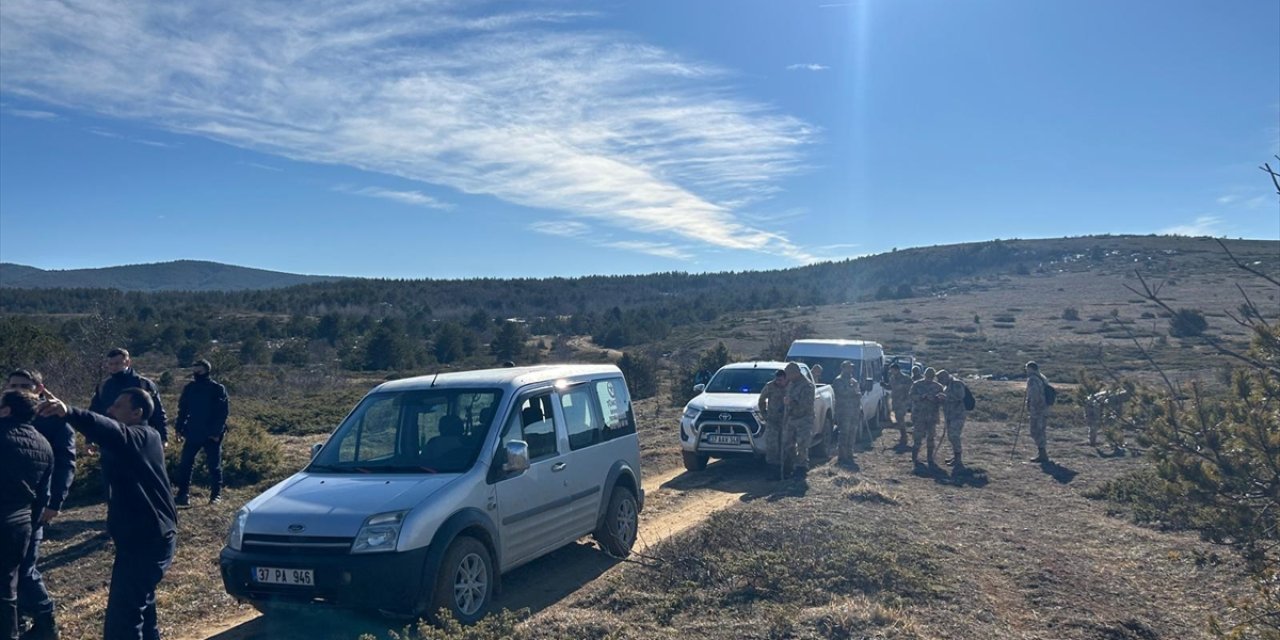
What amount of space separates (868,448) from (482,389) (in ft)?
38.8

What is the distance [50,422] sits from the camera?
6.66 metres

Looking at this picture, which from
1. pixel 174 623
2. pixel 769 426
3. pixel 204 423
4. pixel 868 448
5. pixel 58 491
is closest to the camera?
pixel 58 491

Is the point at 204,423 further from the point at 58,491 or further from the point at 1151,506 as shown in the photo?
the point at 1151,506

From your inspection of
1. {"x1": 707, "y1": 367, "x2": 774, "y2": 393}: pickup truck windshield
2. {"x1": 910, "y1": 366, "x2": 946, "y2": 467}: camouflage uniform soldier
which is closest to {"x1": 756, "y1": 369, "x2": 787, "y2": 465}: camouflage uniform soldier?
{"x1": 707, "y1": 367, "x2": 774, "y2": 393}: pickup truck windshield

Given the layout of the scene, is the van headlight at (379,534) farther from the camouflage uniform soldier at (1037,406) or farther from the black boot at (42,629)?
the camouflage uniform soldier at (1037,406)

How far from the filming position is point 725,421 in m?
13.8

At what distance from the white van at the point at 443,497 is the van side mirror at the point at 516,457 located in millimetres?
12

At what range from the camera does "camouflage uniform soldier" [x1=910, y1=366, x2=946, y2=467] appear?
48.8 feet

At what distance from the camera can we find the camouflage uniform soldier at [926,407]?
14874 millimetres

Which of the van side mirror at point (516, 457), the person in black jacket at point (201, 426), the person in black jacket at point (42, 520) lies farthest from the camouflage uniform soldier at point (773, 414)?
the person in black jacket at point (42, 520)

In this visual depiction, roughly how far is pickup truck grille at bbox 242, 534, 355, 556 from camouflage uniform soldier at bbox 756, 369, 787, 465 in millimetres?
8236

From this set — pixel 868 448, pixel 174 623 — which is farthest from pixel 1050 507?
pixel 174 623

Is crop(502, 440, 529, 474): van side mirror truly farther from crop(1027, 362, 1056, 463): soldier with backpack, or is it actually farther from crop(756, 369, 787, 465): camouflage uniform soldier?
crop(1027, 362, 1056, 463): soldier with backpack

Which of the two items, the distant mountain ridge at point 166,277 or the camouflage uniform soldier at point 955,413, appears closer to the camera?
the camouflage uniform soldier at point 955,413
